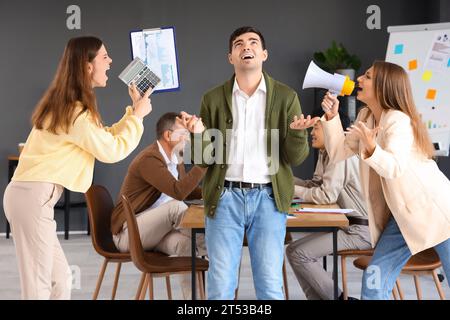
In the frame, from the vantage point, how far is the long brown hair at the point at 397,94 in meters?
3.25

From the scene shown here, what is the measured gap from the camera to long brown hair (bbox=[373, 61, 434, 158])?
128 inches

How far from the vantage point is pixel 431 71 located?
624 centimetres

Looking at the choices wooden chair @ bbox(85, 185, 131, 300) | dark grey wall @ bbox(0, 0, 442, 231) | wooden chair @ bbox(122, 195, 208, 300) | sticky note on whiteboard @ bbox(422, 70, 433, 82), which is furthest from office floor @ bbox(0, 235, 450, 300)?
dark grey wall @ bbox(0, 0, 442, 231)

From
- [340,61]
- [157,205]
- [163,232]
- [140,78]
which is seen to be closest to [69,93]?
[140,78]

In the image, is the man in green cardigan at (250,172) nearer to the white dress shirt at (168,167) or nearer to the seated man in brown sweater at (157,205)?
the seated man in brown sweater at (157,205)

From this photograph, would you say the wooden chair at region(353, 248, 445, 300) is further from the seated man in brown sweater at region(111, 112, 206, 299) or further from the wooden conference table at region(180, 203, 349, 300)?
the seated man in brown sweater at region(111, 112, 206, 299)

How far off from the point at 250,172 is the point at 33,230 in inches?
35.1

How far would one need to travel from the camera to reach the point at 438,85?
A: 244 inches

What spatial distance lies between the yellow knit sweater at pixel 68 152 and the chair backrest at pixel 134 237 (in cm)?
68

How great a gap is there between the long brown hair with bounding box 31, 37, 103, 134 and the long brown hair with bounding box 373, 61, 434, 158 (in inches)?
50.1

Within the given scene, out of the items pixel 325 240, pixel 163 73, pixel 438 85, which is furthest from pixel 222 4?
pixel 325 240
